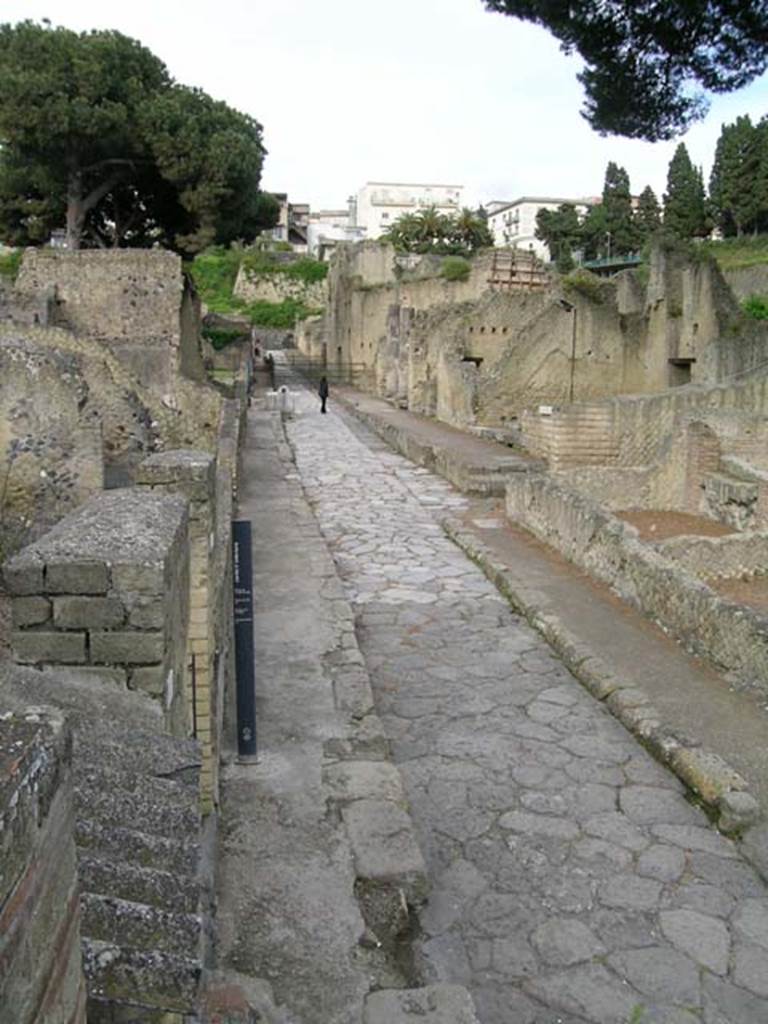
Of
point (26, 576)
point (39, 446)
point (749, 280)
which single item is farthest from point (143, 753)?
point (749, 280)

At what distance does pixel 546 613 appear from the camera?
262 inches

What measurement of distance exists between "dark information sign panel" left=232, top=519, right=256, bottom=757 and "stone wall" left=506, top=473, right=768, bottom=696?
2810 millimetres

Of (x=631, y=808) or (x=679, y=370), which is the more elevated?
(x=679, y=370)

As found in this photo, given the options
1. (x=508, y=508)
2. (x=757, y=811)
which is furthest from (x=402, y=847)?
(x=508, y=508)

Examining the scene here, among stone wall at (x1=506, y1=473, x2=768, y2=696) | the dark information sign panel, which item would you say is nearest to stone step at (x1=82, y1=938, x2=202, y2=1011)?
the dark information sign panel

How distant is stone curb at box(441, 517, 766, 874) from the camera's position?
12.7 feet

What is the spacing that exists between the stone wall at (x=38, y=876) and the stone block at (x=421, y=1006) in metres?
1.32

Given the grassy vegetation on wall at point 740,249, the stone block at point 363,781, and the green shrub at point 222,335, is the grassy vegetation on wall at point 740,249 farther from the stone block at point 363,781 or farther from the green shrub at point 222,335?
the stone block at point 363,781

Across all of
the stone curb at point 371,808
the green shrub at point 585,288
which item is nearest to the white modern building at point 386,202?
the green shrub at point 585,288

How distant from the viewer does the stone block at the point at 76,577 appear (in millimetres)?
2346

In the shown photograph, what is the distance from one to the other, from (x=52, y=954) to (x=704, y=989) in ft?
8.07

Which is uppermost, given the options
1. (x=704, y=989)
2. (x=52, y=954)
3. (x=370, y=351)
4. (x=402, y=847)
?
(x=370, y=351)

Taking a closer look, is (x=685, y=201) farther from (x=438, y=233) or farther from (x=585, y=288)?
(x=585, y=288)

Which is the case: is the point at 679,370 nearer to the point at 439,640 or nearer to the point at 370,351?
the point at 370,351
